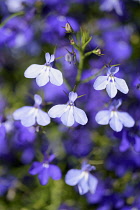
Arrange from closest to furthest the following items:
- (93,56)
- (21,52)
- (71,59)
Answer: (71,59) < (93,56) < (21,52)

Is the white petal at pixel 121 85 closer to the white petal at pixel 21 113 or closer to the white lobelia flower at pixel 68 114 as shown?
the white lobelia flower at pixel 68 114

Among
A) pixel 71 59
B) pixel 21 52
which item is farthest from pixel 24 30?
pixel 71 59

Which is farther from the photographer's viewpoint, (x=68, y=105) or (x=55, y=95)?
(x=55, y=95)

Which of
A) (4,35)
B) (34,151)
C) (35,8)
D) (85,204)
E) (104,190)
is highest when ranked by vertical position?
(35,8)

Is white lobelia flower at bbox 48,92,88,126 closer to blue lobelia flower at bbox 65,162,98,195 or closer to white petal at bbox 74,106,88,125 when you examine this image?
white petal at bbox 74,106,88,125

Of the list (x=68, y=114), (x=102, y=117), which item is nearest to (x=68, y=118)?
(x=68, y=114)

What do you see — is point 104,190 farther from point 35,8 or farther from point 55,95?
point 35,8

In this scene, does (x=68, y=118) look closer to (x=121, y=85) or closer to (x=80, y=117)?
(x=80, y=117)
